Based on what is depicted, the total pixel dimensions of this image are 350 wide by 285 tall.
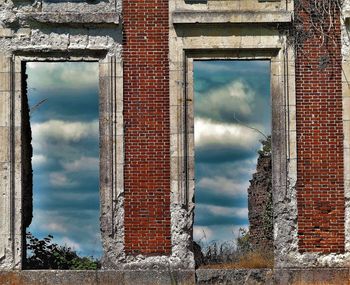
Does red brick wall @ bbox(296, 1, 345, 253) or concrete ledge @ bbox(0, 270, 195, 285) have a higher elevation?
red brick wall @ bbox(296, 1, 345, 253)

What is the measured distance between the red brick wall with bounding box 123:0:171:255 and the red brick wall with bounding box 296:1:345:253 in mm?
2138

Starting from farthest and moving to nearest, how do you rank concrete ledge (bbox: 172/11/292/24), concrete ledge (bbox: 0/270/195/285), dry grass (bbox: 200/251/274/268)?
dry grass (bbox: 200/251/274/268)
concrete ledge (bbox: 172/11/292/24)
concrete ledge (bbox: 0/270/195/285)

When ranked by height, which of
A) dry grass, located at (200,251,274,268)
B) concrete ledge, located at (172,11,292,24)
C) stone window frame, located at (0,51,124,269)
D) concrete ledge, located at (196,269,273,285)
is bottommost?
concrete ledge, located at (196,269,273,285)

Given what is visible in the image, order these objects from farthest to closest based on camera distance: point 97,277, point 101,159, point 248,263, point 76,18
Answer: point 248,263
point 76,18
point 101,159
point 97,277

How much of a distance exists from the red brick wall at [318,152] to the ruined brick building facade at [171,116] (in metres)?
0.02

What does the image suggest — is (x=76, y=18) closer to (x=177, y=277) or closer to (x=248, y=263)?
(x=177, y=277)

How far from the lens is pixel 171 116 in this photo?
16688 millimetres

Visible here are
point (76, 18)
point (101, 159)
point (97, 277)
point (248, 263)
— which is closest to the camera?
point (97, 277)

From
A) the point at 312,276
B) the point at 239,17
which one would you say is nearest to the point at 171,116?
the point at 239,17

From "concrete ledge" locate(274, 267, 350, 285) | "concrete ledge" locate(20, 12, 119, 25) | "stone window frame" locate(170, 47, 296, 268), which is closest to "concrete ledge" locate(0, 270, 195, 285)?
"stone window frame" locate(170, 47, 296, 268)

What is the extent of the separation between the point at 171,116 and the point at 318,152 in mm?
2410

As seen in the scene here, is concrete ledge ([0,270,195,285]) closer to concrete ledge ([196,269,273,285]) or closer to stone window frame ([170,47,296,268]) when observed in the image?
concrete ledge ([196,269,273,285])

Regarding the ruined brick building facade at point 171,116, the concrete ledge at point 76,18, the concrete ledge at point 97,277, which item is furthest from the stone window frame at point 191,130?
the concrete ledge at point 76,18

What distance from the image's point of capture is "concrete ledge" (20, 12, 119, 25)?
55.1ft
